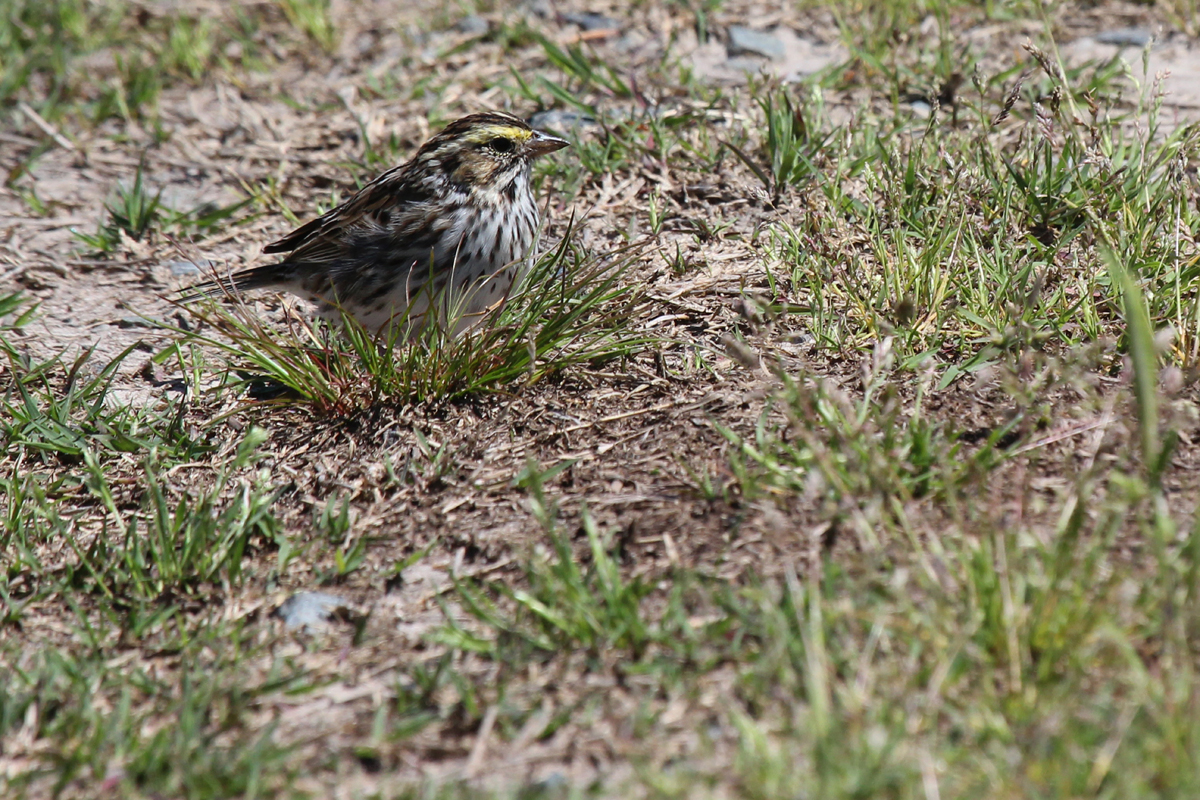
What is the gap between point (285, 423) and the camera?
188 inches

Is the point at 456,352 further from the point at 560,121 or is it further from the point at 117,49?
the point at 117,49

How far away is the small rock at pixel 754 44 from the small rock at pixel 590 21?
71 centimetres

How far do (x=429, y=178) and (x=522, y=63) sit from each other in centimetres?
198

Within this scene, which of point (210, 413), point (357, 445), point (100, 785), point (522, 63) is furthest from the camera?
point (522, 63)

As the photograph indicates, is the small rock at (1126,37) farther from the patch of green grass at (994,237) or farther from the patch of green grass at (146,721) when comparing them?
the patch of green grass at (146,721)

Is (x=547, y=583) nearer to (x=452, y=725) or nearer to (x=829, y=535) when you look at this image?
(x=452, y=725)

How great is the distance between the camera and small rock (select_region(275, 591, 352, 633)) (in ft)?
12.5

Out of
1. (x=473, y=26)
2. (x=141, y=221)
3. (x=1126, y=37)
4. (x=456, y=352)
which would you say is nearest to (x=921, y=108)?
(x=1126, y=37)

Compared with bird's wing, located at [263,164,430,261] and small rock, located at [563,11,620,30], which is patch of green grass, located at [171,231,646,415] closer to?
bird's wing, located at [263,164,430,261]

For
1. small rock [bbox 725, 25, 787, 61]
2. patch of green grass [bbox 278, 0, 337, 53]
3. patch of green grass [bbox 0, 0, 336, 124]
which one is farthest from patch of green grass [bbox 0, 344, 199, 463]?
small rock [bbox 725, 25, 787, 61]

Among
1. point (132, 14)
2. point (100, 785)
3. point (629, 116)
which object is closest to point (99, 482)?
point (100, 785)

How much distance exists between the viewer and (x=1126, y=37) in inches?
262

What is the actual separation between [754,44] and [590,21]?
103 cm

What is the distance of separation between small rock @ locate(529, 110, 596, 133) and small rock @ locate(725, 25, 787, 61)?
1.07 metres
